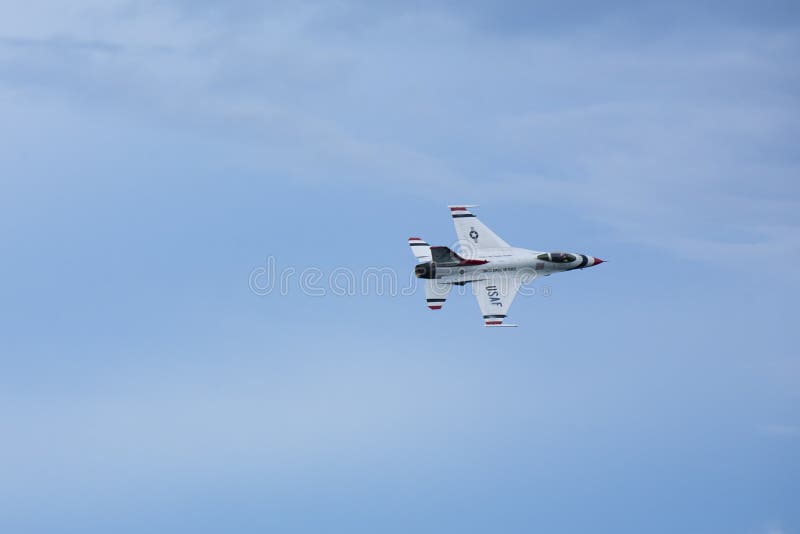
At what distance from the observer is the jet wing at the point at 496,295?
9569 cm

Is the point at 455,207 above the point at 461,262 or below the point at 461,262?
above

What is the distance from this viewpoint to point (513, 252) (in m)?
99.4

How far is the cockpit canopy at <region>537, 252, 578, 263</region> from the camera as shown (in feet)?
327

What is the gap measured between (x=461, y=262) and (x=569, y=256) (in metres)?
11.3

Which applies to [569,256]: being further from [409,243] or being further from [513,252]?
[409,243]

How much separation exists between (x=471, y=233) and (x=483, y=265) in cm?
396

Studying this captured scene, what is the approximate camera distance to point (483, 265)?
97812 millimetres

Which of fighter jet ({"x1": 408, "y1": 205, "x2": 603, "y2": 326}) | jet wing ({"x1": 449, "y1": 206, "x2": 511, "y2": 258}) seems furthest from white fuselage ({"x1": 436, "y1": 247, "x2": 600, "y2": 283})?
jet wing ({"x1": 449, "y1": 206, "x2": 511, "y2": 258})

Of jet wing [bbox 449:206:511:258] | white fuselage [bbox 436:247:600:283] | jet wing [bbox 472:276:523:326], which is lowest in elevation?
jet wing [bbox 472:276:523:326]

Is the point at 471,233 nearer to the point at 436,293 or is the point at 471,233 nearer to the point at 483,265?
the point at 483,265

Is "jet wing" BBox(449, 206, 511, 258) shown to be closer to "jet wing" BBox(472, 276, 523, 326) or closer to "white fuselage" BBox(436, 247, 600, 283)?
"white fuselage" BBox(436, 247, 600, 283)

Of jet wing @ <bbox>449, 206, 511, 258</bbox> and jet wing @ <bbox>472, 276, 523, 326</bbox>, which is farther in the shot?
jet wing @ <bbox>449, 206, 511, 258</bbox>

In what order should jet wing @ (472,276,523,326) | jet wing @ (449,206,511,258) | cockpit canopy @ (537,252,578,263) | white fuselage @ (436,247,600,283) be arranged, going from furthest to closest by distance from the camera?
jet wing @ (449,206,511,258), cockpit canopy @ (537,252,578,263), white fuselage @ (436,247,600,283), jet wing @ (472,276,523,326)

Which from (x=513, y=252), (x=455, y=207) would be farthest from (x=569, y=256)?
(x=455, y=207)
